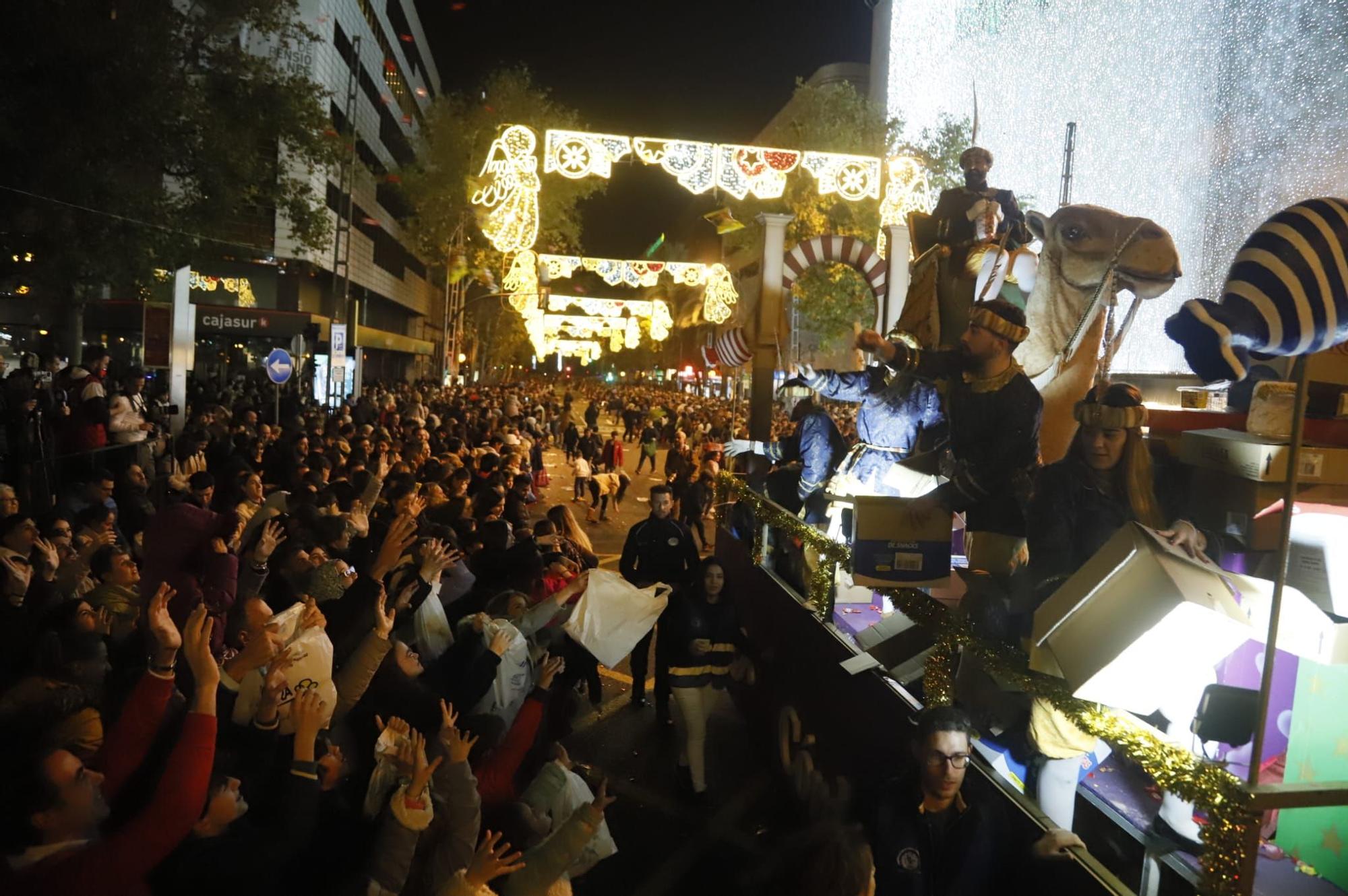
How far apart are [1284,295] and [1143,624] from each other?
1.03m

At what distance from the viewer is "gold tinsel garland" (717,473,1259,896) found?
2.26m

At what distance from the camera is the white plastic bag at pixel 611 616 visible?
4.97m

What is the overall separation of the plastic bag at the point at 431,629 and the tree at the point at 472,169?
3399cm

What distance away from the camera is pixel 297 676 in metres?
3.47

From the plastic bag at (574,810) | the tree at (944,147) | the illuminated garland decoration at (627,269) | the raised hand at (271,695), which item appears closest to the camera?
the raised hand at (271,695)

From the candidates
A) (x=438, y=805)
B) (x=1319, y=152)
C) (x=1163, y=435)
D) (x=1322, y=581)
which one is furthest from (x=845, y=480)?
(x=1319, y=152)

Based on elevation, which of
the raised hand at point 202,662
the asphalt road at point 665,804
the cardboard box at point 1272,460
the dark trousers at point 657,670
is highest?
the cardboard box at point 1272,460

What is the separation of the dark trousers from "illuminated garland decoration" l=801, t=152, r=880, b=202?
323 inches

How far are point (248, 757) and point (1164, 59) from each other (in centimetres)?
1612

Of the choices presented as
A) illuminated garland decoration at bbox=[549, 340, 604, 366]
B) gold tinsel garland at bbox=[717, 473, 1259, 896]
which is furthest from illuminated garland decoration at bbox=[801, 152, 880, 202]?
illuminated garland decoration at bbox=[549, 340, 604, 366]

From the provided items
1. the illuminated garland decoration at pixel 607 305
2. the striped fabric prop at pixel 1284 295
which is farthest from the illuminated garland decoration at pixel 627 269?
the striped fabric prop at pixel 1284 295

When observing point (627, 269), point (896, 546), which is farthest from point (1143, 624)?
point (627, 269)

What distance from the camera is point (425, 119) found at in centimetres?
4256

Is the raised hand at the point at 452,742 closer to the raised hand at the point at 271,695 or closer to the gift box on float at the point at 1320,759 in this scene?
the raised hand at the point at 271,695
